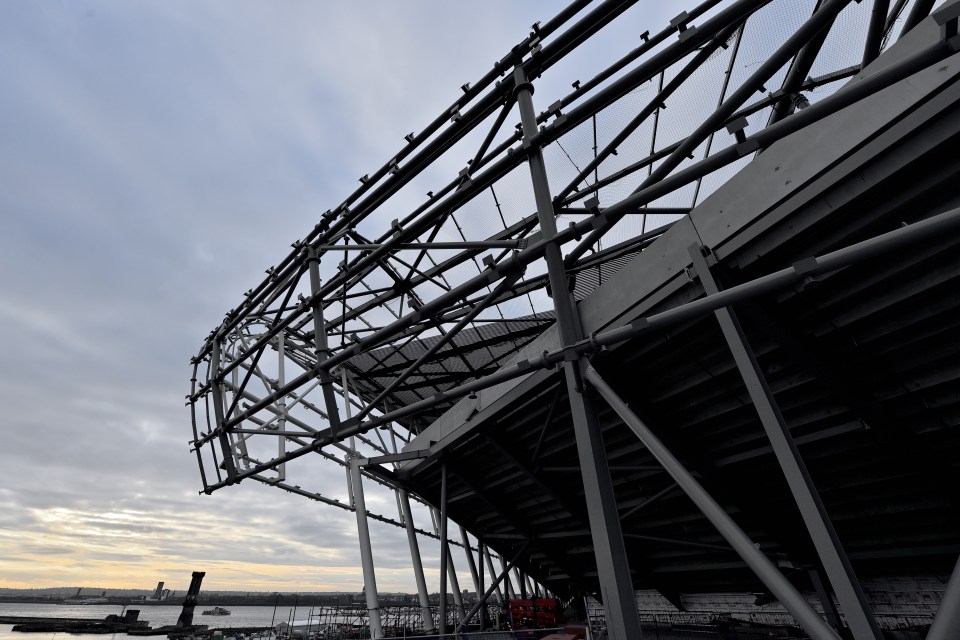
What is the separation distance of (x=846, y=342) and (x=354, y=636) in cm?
2306

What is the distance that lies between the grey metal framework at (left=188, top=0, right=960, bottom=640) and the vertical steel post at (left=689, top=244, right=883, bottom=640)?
0.03m

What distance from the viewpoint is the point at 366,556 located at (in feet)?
46.6

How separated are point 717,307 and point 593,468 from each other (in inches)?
95.3

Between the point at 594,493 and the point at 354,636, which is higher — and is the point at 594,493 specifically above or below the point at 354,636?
above

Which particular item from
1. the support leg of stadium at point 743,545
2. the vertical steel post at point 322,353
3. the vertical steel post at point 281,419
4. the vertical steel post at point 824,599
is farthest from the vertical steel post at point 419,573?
the support leg of stadium at point 743,545

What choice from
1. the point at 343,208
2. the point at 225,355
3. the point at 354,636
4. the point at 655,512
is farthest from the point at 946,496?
the point at 354,636

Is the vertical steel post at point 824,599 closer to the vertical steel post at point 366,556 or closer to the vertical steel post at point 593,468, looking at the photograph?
the vertical steel post at point 593,468

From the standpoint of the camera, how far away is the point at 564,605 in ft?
80.6

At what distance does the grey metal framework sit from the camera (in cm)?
513

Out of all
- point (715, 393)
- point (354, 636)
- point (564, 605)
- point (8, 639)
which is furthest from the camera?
point (8, 639)

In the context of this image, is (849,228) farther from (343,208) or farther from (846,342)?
(343,208)

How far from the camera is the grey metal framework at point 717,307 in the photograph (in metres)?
5.13

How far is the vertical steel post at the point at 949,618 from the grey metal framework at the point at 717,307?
0.02 m

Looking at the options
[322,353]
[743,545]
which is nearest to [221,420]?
[322,353]
